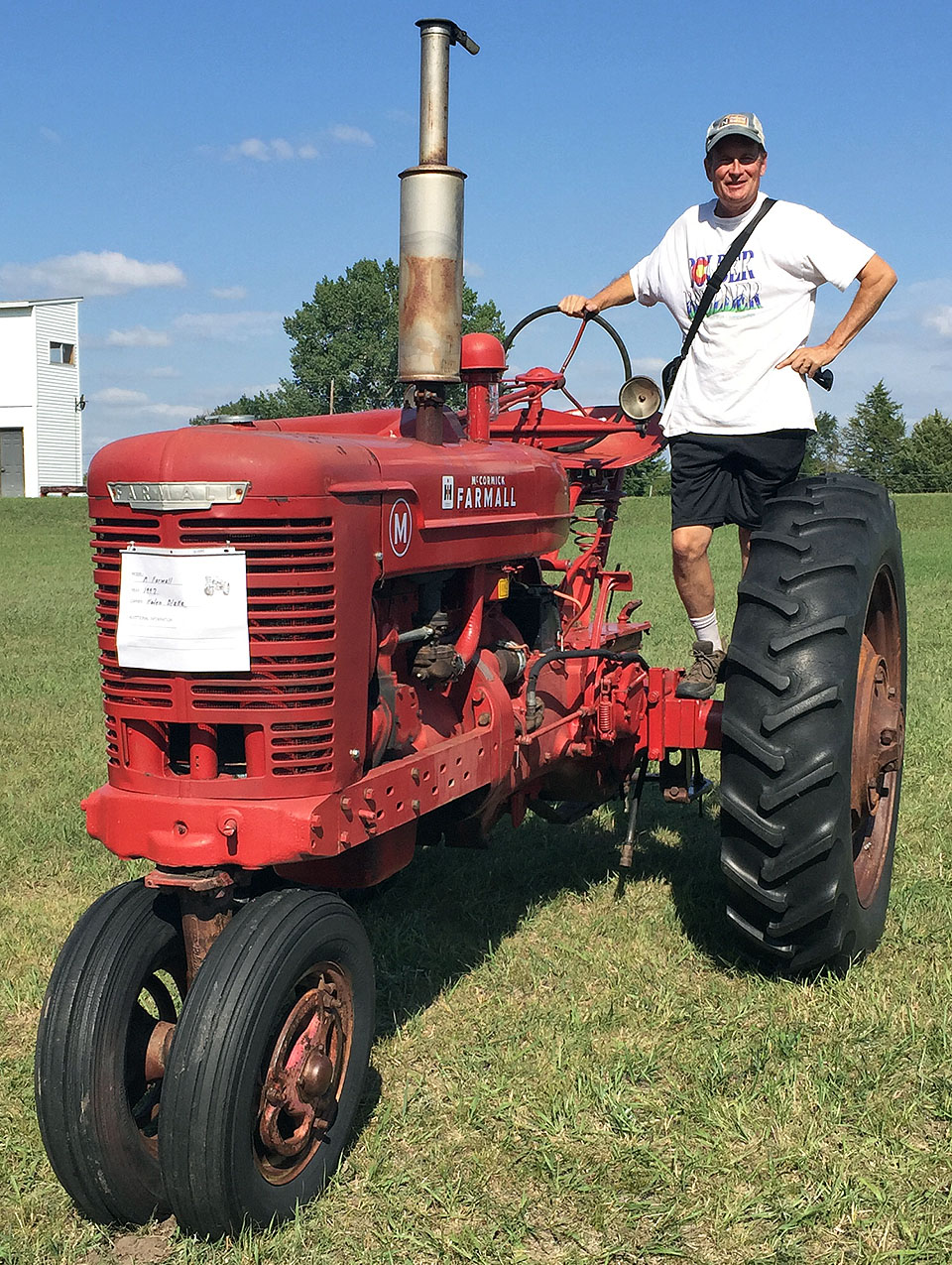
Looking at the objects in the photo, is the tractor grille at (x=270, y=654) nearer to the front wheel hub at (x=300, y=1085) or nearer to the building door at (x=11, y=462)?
the front wheel hub at (x=300, y=1085)

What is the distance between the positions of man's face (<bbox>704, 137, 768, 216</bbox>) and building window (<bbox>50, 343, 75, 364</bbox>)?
3926 cm

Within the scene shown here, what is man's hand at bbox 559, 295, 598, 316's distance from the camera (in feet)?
15.8

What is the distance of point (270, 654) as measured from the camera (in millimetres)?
2764

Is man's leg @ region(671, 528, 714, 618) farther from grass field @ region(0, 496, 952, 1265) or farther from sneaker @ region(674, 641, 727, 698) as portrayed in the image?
grass field @ region(0, 496, 952, 1265)

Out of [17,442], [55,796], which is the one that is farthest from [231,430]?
[17,442]

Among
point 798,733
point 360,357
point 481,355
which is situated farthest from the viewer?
point 360,357

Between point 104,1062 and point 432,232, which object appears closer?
point 104,1062

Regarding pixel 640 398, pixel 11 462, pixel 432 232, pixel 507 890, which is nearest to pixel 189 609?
pixel 432 232

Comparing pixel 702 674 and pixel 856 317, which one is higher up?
pixel 856 317

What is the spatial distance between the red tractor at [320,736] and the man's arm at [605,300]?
0.92 m

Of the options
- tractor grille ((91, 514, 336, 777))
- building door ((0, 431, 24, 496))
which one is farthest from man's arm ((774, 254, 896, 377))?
building door ((0, 431, 24, 496))

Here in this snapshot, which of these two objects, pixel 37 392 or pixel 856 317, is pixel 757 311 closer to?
pixel 856 317

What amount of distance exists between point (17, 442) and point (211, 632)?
133 feet

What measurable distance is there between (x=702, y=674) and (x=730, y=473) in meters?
0.70
